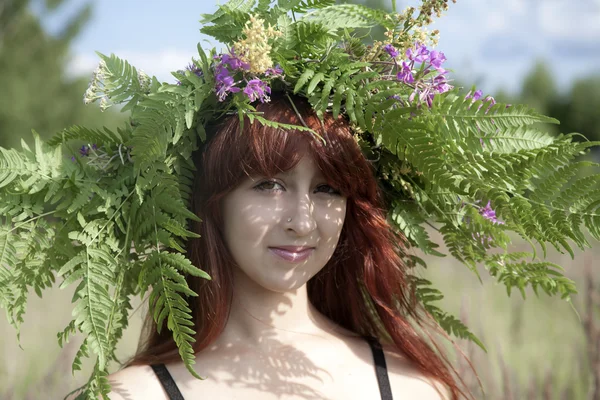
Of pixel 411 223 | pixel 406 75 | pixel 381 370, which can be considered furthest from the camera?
pixel 381 370

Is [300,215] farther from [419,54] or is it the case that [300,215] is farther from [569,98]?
[569,98]

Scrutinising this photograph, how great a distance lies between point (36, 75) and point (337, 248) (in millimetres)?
18474

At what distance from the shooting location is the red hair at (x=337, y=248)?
6.26ft

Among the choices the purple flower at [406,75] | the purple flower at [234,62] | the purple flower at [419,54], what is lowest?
the purple flower at [234,62]

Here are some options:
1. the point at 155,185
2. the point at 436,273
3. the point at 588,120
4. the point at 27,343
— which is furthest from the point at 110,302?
the point at 588,120

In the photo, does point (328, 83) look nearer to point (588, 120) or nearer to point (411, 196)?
point (411, 196)

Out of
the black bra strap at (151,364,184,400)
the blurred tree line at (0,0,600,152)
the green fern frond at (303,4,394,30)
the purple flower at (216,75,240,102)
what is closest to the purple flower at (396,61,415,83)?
the green fern frond at (303,4,394,30)

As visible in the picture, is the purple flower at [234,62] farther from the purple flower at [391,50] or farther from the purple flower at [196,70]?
the purple flower at [391,50]

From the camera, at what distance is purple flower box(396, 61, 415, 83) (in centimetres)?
183

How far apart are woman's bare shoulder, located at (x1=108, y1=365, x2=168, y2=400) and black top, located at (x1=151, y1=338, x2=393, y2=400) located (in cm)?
1

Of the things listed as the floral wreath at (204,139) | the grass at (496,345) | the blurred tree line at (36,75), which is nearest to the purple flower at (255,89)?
the floral wreath at (204,139)

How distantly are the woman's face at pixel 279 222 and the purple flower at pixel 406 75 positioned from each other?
33cm

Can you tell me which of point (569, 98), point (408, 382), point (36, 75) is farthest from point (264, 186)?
point (569, 98)

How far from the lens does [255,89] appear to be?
181 cm
